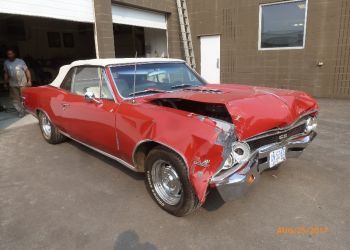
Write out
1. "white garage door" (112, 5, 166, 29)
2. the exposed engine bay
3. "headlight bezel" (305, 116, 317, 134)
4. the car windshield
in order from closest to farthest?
1. the exposed engine bay
2. "headlight bezel" (305, 116, 317, 134)
3. the car windshield
4. "white garage door" (112, 5, 166, 29)

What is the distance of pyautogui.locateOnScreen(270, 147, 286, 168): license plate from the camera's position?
285 centimetres

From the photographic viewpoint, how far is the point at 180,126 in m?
2.61

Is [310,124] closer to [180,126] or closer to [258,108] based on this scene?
[258,108]

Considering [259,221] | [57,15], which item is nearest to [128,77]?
[259,221]

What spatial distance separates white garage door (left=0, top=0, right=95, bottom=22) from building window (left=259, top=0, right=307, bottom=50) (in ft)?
18.5

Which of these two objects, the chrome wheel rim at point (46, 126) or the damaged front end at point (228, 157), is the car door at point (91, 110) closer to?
the chrome wheel rim at point (46, 126)

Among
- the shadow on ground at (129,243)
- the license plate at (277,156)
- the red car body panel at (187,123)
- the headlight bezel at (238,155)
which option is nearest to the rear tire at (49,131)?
the red car body panel at (187,123)

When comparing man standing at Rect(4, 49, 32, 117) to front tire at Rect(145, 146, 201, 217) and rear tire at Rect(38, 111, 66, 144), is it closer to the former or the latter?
rear tire at Rect(38, 111, 66, 144)

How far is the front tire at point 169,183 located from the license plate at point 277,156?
0.88m

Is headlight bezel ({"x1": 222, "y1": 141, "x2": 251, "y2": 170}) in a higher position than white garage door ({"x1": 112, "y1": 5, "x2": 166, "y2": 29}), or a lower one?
lower

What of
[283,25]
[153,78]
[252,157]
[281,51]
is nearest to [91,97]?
[153,78]

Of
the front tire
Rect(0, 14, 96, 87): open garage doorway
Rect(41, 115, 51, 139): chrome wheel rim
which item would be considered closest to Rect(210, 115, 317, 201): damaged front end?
the front tire

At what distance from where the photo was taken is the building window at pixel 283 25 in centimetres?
891

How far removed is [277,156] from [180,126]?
1093mm
